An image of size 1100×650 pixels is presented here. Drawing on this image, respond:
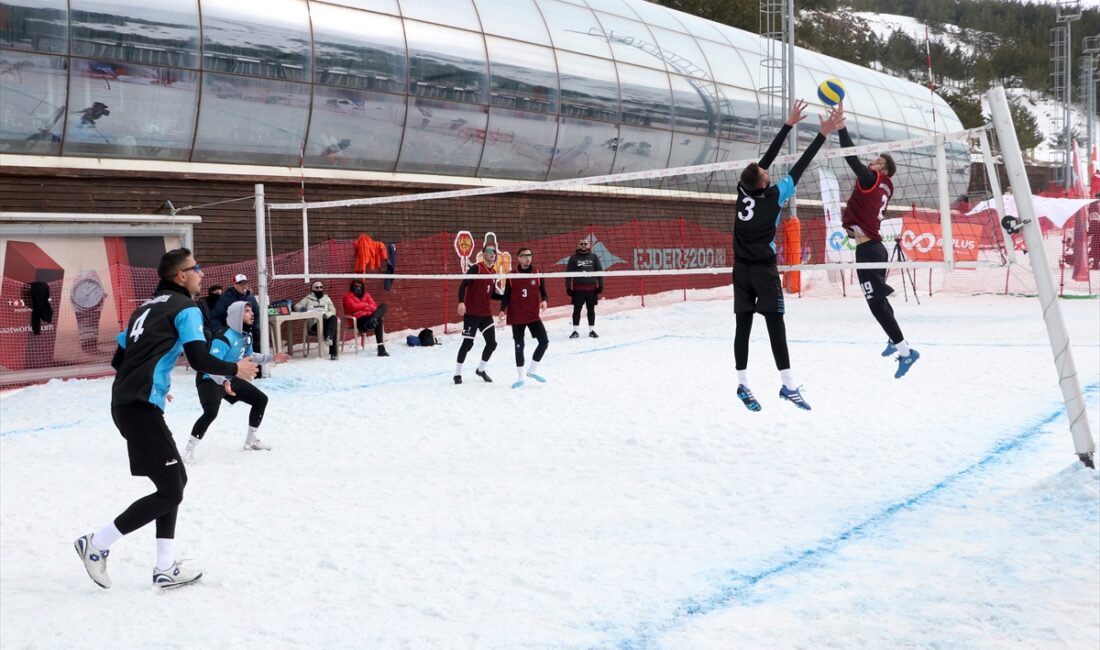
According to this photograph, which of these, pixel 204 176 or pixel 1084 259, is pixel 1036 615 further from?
pixel 1084 259

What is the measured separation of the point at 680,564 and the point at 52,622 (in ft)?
11.5

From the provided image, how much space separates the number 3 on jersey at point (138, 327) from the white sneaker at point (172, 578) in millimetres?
1357

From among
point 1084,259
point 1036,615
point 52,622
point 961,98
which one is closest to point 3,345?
point 52,622

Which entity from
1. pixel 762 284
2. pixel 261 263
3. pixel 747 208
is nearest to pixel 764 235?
pixel 747 208

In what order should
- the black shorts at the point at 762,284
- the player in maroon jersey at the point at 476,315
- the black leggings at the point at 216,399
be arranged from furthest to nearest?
the player in maroon jersey at the point at 476,315 < the black leggings at the point at 216,399 < the black shorts at the point at 762,284

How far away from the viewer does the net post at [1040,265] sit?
21.3ft

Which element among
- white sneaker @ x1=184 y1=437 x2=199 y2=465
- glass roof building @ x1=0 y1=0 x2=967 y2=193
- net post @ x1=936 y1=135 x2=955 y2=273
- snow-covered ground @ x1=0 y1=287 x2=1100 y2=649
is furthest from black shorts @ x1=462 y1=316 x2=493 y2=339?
net post @ x1=936 y1=135 x2=955 y2=273

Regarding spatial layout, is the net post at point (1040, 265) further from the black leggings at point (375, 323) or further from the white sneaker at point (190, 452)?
the black leggings at point (375, 323)

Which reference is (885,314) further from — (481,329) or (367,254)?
(367,254)

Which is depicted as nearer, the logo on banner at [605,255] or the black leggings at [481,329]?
the black leggings at [481,329]

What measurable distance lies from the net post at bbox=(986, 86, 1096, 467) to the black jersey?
5350mm

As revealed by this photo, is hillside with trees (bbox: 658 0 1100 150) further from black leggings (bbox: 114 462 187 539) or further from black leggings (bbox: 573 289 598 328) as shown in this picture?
black leggings (bbox: 114 462 187 539)

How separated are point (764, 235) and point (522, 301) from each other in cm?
675

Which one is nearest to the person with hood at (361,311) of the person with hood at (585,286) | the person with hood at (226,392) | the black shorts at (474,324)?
the person with hood at (585,286)
